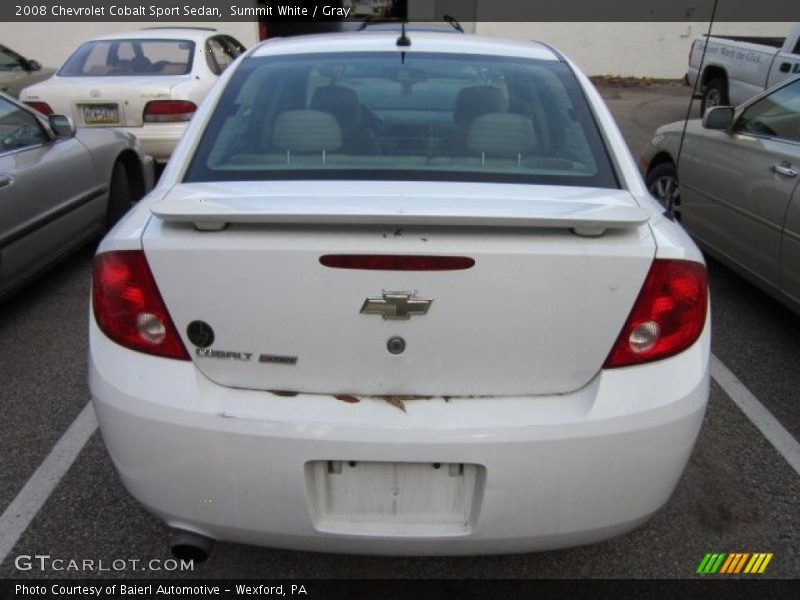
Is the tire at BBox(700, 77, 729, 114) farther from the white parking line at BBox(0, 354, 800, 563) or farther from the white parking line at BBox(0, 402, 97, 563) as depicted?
the white parking line at BBox(0, 402, 97, 563)

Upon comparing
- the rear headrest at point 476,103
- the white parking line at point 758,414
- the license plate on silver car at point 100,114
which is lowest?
the white parking line at point 758,414

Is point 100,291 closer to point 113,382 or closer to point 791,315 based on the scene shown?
point 113,382

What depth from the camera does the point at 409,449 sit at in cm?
179

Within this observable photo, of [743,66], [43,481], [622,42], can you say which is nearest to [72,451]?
[43,481]

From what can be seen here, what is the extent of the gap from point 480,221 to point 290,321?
556 mm

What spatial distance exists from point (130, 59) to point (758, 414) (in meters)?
6.74

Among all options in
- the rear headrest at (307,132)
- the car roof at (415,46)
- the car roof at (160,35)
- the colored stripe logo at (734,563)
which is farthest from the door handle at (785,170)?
the car roof at (160,35)

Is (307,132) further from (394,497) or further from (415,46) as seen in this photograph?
(394,497)

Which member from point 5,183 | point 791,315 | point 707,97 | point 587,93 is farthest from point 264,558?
point 707,97

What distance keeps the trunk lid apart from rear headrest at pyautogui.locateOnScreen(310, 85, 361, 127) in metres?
0.73

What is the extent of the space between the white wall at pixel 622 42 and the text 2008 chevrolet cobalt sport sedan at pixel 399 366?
1649 cm

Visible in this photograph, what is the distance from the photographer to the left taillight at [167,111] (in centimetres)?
675

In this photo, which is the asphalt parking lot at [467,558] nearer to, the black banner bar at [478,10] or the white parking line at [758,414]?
the white parking line at [758,414]

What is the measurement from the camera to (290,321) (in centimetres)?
185
